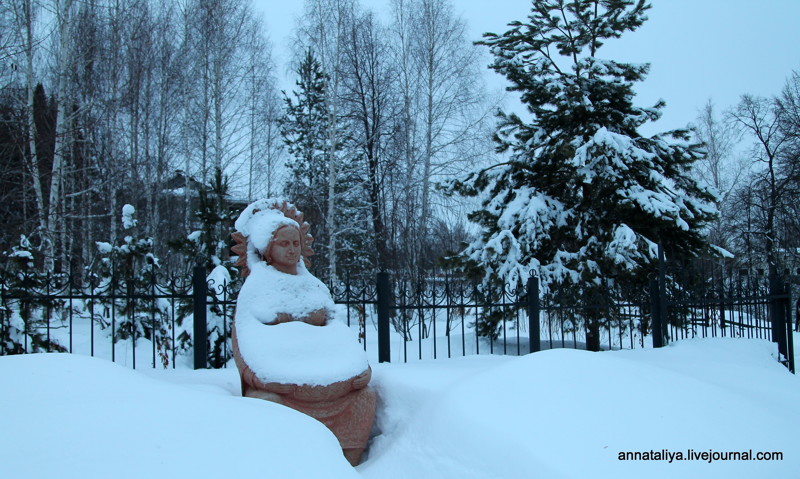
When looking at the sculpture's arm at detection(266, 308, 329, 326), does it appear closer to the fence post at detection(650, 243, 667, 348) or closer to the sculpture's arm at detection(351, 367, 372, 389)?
the sculpture's arm at detection(351, 367, 372, 389)

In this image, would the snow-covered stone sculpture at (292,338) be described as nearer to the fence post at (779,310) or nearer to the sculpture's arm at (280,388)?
the sculpture's arm at (280,388)

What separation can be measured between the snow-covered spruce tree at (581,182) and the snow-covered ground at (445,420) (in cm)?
207

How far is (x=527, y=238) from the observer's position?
25.6ft

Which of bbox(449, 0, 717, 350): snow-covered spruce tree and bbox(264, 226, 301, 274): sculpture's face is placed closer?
bbox(264, 226, 301, 274): sculpture's face

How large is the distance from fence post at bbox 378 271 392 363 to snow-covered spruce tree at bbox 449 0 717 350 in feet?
8.57

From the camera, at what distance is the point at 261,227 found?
4352 millimetres

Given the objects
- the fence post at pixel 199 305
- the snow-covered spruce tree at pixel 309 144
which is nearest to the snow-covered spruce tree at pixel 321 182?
the snow-covered spruce tree at pixel 309 144

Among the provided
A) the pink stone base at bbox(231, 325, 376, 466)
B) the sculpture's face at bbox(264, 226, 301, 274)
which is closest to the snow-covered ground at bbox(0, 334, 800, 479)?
the pink stone base at bbox(231, 325, 376, 466)

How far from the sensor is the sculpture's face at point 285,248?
4.31 m

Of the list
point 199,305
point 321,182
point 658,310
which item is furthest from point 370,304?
point 321,182

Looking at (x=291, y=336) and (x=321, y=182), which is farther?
(x=321, y=182)

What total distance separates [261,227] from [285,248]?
29 cm

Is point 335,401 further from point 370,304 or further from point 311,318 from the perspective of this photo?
point 370,304

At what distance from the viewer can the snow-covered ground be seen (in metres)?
1.89
